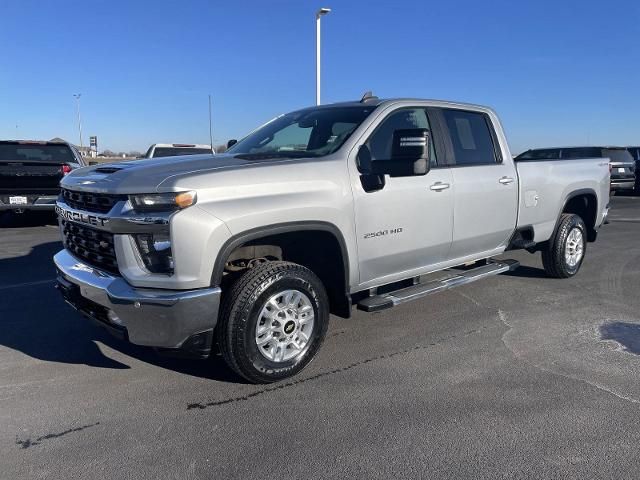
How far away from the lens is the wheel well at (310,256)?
3705 millimetres

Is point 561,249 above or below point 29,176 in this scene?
below

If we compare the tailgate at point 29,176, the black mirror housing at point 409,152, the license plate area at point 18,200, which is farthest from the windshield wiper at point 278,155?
the license plate area at point 18,200

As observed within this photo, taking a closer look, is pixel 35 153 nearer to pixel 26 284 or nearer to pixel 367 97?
pixel 26 284

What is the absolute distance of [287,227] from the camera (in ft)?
11.7

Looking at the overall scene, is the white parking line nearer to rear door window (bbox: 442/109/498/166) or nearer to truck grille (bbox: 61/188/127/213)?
truck grille (bbox: 61/188/127/213)

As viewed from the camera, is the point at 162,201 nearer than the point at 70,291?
Yes

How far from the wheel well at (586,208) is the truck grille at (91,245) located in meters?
5.59

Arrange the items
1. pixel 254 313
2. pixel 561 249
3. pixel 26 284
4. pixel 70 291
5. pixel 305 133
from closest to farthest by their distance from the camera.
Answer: pixel 254 313 < pixel 70 291 < pixel 305 133 < pixel 26 284 < pixel 561 249

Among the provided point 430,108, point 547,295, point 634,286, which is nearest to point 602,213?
point 634,286

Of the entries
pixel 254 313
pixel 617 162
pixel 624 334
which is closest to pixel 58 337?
pixel 254 313

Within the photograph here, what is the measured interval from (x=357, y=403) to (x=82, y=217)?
7.28 ft

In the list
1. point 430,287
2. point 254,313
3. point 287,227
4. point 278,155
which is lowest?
point 430,287

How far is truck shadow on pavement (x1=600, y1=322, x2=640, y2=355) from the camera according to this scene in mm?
4371

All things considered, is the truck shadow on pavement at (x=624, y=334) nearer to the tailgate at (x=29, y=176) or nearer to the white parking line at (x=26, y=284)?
the white parking line at (x=26, y=284)
